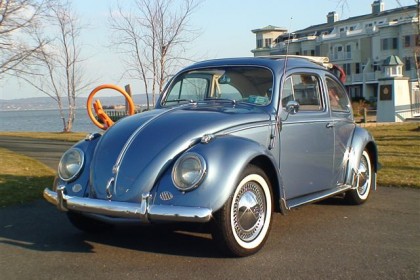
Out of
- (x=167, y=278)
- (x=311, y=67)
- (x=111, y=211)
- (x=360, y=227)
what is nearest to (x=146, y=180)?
(x=111, y=211)

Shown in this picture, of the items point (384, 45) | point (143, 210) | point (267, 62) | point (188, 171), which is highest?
point (384, 45)

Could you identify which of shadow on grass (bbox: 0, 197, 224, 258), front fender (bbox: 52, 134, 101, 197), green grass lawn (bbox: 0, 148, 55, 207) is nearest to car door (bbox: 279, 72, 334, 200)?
shadow on grass (bbox: 0, 197, 224, 258)

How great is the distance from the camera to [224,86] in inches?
229

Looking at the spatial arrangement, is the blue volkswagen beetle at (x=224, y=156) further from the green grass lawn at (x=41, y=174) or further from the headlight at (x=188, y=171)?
the green grass lawn at (x=41, y=174)

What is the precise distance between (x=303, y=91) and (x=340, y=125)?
29.3 inches

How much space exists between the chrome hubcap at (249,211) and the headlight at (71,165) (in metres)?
1.49

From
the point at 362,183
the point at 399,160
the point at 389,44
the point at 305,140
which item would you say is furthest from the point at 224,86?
the point at 389,44

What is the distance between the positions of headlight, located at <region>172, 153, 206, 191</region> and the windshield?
4.73 ft

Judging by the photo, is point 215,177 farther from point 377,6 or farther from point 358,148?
point 377,6

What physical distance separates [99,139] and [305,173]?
214 cm

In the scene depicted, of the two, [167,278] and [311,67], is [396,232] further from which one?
[167,278]

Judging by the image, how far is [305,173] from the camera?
18.0 feet

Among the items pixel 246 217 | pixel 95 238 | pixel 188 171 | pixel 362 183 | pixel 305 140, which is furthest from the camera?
pixel 362 183

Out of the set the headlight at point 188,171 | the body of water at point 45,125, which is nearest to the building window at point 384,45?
the body of water at point 45,125
